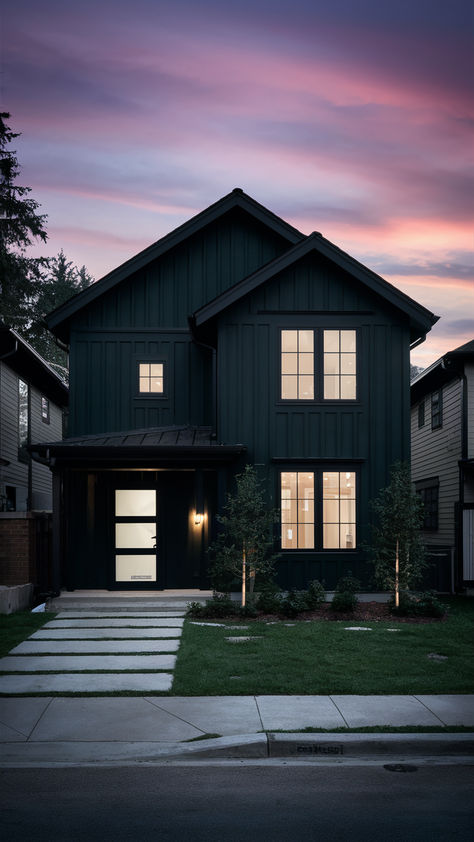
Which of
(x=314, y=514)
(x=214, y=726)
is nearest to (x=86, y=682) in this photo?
(x=214, y=726)

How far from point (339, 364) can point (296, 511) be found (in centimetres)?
334

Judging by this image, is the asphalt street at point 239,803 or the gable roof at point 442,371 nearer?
the asphalt street at point 239,803

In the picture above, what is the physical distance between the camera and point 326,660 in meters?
10.5

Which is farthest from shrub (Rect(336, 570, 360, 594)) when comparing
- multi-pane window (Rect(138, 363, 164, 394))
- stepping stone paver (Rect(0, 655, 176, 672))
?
multi-pane window (Rect(138, 363, 164, 394))

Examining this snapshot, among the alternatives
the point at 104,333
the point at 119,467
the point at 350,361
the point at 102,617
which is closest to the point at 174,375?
the point at 104,333

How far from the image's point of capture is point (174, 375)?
18625 millimetres

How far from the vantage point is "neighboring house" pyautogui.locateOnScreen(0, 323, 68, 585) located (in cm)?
1617

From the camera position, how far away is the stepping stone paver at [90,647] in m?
11.4

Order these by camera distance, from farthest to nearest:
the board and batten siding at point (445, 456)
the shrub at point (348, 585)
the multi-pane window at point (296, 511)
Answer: the board and batten siding at point (445, 456), the multi-pane window at point (296, 511), the shrub at point (348, 585)

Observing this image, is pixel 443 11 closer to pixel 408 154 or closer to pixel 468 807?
pixel 408 154

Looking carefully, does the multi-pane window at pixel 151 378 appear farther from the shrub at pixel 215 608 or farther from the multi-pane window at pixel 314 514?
the shrub at pixel 215 608

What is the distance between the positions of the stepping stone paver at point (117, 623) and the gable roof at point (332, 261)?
6.21m

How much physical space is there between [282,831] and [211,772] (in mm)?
1368

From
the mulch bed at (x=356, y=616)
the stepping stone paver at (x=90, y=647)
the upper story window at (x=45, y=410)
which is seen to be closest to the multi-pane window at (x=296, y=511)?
the mulch bed at (x=356, y=616)
